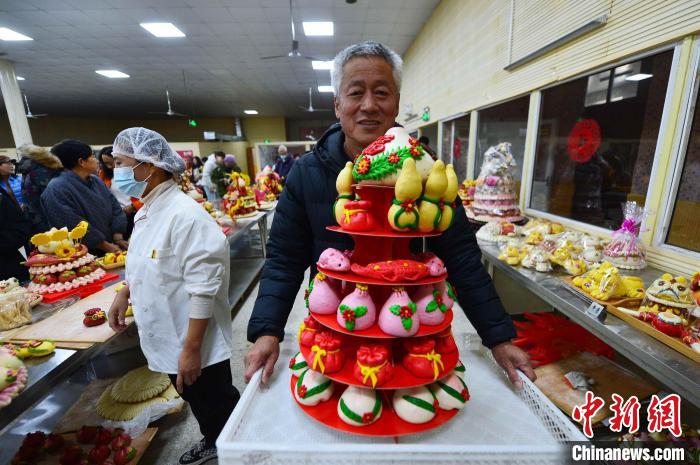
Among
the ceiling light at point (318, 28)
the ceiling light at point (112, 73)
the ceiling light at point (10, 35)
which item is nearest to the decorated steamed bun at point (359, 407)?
the ceiling light at point (318, 28)

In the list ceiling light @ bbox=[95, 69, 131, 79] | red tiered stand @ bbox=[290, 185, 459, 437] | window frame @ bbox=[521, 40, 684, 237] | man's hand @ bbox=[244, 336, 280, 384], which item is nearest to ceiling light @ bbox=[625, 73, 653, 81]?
window frame @ bbox=[521, 40, 684, 237]

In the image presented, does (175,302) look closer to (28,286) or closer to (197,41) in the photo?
(28,286)

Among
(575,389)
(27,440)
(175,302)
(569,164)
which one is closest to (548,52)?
(569,164)

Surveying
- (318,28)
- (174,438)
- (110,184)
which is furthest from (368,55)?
(318,28)

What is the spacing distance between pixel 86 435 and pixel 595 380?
3.27 m

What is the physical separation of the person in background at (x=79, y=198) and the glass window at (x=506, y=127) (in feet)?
14.7

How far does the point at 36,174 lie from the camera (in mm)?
3195

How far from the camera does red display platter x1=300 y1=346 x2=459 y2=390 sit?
0.81 metres

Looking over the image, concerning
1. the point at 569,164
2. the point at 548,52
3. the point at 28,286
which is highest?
the point at 548,52

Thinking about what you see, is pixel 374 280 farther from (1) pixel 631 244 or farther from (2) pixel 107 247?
(2) pixel 107 247

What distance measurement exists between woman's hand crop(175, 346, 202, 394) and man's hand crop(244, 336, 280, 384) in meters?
0.76

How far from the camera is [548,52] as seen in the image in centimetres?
297

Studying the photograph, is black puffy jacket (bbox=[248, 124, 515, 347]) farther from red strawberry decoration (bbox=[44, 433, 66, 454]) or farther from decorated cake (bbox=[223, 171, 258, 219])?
decorated cake (bbox=[223, 171, 258, 219])

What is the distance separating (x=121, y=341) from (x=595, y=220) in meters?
4.34
